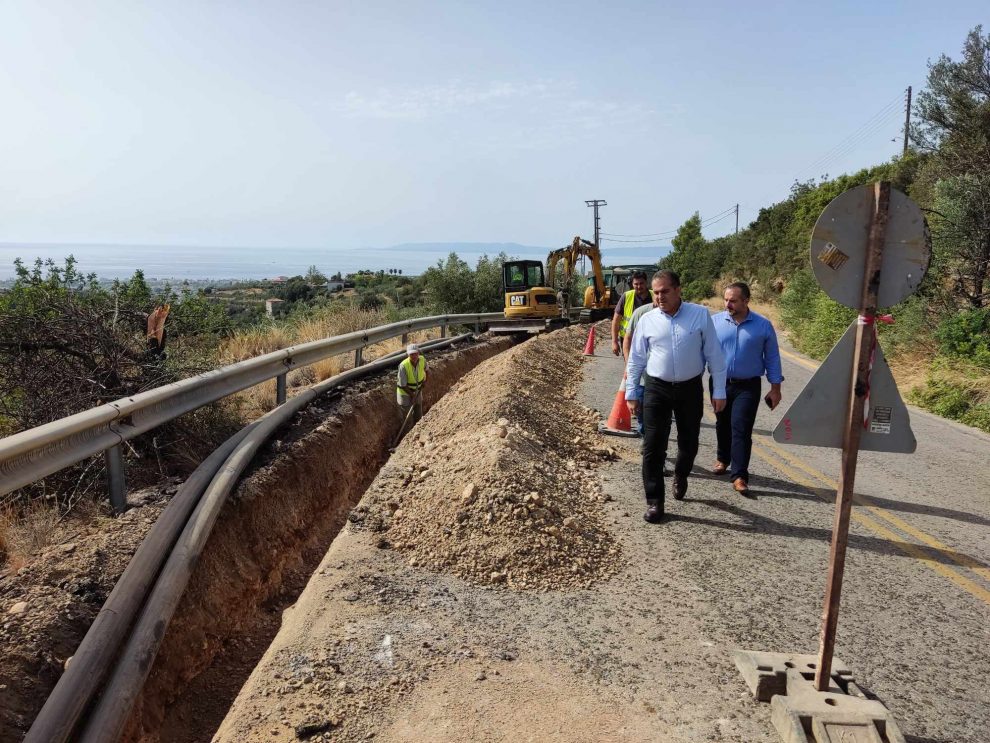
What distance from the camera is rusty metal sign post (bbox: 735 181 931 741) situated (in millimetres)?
Answer: 2904

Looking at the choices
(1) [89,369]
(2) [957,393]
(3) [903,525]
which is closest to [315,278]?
(2) [957,393]

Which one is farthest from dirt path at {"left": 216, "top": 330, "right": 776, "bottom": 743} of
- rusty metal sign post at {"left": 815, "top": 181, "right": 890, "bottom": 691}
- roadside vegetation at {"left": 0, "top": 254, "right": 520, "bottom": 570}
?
roadside vegetation at {"left": 0, "top": 254, "right": 520, "bottom": 570}

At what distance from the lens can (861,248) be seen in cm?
295

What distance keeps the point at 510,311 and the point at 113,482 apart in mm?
19260

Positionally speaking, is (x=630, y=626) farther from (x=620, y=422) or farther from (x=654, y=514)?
(x=620, y=422)

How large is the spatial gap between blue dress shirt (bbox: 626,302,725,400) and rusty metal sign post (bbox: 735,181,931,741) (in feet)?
6.63

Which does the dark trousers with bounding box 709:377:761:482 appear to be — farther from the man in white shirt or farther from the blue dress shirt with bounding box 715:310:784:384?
the man in white shirt

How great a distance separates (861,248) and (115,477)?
4.46 m

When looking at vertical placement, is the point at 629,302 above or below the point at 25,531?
above

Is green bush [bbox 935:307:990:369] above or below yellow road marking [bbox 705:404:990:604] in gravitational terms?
above

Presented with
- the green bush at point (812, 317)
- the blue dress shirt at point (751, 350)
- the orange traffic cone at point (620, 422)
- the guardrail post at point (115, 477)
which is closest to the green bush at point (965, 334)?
the green bush at point (812, 317)

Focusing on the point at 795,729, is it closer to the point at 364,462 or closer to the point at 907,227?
the point at 907,227

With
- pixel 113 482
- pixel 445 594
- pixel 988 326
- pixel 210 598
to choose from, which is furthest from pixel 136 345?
pixel 988 326

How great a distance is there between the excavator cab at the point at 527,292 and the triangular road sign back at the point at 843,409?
65.8ft
